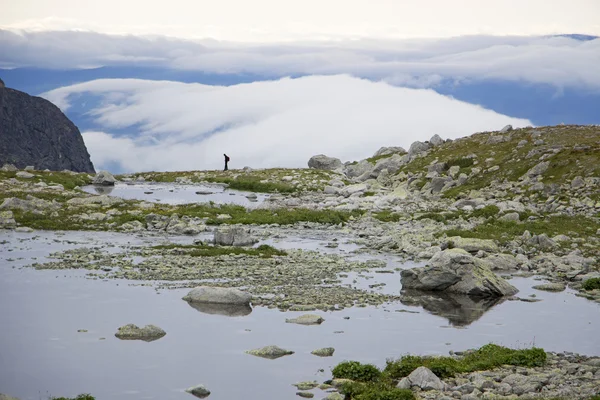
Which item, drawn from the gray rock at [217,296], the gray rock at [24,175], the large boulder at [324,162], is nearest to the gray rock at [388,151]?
the large boulder at [324,162]

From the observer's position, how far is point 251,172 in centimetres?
12131

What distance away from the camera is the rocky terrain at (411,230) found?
3622cm

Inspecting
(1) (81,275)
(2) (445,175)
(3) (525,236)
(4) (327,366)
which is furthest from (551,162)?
(4) (327,366)

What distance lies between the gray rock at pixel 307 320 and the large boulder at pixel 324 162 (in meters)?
92.7

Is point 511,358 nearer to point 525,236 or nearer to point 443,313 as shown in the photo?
point 443,313

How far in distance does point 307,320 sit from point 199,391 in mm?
9608

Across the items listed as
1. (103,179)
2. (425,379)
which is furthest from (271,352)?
(103,179)

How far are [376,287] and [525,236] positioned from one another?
55.4ft

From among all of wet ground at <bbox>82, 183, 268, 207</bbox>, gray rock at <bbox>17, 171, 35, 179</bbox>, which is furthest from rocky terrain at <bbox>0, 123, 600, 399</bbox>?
wet ground at <bbox>82, 183, 268, 207</bbox>

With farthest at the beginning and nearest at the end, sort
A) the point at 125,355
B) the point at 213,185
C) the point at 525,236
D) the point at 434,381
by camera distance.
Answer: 1. the point at 213,185
2. the point at 525,236
3. the point at 125,355
4. the point at 434,381

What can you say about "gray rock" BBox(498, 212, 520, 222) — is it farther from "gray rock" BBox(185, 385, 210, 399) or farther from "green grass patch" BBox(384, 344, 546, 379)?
"gray rock" BBox(185, 385, 210, 399)

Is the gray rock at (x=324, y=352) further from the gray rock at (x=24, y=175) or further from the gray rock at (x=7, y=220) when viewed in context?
the gray rock at (x=24, y=175)

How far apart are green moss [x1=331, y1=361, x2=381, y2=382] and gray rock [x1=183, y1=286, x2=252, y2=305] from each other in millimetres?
11490

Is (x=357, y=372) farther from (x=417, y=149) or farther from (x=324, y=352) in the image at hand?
(x=417, y=149)
